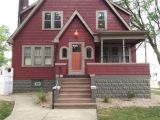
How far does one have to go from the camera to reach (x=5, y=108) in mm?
15148

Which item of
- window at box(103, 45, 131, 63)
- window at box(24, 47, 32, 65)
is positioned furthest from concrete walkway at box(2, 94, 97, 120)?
window at box(103, 45, 131, 63)

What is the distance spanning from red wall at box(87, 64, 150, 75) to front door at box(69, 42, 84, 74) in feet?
8.84

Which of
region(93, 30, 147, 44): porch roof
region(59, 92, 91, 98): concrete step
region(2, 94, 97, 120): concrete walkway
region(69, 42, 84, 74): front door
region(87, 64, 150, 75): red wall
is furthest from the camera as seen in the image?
region(69, 42, 84, 74): front door

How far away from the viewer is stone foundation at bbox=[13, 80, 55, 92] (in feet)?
76.8

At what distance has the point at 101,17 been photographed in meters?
24.0

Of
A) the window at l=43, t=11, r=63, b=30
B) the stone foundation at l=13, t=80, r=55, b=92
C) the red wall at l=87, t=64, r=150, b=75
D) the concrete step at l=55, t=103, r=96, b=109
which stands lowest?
the concrete step at l=55, t=103, r=96, b=109

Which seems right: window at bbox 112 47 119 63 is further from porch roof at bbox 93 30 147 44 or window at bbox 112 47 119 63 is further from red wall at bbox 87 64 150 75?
red wall at bbox 87 64 150 75

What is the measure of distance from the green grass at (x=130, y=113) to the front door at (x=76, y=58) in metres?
7.53

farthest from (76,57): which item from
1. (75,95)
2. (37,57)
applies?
(75,95)

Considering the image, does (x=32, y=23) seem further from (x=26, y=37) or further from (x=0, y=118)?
(x=0, y=118)

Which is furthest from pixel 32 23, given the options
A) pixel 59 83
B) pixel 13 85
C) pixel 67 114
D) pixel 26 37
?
pixel 67 114

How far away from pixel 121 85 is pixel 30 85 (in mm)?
7946

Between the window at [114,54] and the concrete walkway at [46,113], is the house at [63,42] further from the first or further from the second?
the concrete walkway at [46,113]

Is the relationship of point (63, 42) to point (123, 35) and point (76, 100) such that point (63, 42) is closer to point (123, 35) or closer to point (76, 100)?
point (123, 35)
